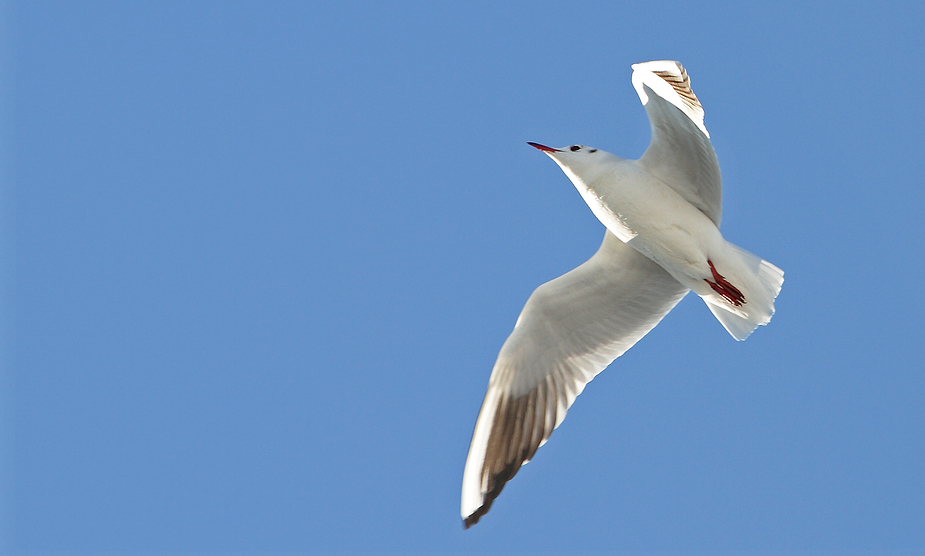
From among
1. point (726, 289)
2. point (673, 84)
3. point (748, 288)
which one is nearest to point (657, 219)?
point (726, 289)

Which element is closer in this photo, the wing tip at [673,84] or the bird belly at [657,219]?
the wing tip at [673,84]

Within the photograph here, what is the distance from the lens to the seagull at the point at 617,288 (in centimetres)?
517

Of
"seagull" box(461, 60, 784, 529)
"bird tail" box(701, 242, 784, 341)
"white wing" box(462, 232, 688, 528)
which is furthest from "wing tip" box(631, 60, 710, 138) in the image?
"white wing" box(462, 232, 688, 528)

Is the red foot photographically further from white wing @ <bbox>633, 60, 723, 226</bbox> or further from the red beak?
the red beak

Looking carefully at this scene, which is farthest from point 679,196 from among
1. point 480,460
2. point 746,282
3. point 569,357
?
point 480,460

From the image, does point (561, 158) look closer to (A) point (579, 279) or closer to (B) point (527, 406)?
(A) point (579, 279)

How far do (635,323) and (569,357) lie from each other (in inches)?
18.7

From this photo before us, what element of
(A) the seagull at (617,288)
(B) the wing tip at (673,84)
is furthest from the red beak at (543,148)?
(B) the wing tip at (673,84)

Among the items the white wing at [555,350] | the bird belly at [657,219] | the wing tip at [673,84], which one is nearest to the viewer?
the wing tip at [673,84]

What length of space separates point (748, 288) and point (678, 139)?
969mm

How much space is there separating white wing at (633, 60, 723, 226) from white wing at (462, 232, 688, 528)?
547 millimetres

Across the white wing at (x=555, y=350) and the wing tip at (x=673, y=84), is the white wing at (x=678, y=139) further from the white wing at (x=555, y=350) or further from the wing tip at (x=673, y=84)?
the white wing at (x=555, y=350)

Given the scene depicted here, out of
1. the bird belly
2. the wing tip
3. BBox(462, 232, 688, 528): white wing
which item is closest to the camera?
the wing tip

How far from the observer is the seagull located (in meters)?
5.17
